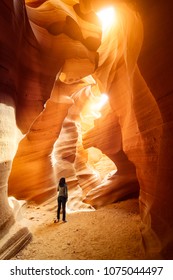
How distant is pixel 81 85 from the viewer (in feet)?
46.2

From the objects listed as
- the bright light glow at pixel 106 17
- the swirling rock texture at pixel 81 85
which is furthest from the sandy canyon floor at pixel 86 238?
the bright light glow at pixel 106 17

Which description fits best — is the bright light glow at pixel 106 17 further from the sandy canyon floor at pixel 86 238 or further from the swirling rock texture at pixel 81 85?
the sandy canyon floor at pixel 86 238

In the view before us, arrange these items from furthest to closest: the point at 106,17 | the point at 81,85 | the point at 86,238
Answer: the point at 81,85 < the point at 106,17 < the point at 86,238

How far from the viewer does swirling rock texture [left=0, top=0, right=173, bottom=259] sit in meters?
4.04

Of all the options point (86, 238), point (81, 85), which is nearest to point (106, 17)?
point (81, 85)

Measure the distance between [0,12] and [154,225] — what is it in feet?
17.4

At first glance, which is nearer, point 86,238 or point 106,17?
point 86,238

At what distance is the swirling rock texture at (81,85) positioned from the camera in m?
4.04

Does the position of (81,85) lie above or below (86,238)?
above

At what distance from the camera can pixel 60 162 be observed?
13.0m

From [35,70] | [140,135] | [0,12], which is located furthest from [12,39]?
[140,135]

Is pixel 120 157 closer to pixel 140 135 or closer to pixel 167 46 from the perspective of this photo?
pixel 140 135

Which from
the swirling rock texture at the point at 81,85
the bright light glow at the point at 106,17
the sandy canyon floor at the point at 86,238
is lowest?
the sandy canyon floor at the point at 86,238

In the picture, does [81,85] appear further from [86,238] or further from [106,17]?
[86,238]
